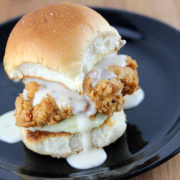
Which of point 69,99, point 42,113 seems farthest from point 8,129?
point 69,99

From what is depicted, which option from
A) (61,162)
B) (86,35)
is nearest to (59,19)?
(86,35)

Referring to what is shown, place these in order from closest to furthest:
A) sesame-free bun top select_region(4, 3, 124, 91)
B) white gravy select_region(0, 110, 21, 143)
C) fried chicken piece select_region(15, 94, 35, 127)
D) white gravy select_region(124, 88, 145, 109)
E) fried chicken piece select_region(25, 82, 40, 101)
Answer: sesame-free bun top select_region(4, 3, 124, 91) < fried chicken piece select_region(15, 94, 35, 127) < fried chicken piece select_region(25, 82, 40, 101) < white gravy select_region(0, 110, 21, 143) < white gravy select_region(124, 88, 145, 109)

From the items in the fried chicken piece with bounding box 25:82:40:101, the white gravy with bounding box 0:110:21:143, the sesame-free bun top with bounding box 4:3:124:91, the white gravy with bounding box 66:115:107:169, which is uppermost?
the sesame-free bun top with bounding box 4:3:124:91

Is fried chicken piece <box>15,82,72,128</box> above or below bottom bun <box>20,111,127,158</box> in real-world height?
above

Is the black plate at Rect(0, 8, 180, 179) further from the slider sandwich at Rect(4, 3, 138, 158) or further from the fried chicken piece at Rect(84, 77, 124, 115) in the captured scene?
the fried chicken piece at Rect(84, 77, 124, 115)

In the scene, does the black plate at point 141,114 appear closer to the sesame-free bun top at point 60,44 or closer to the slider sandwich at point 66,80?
the slider sandwich at point 66,80

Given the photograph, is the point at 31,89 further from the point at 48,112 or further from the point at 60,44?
the point at 60,44

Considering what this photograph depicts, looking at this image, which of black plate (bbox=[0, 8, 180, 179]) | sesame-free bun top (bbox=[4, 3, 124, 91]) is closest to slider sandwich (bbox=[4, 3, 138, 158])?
sesame-free bun top (bbox=[4, 3, 124, 91])

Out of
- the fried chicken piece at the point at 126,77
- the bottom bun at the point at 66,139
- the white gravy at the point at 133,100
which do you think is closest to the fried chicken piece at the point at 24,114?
the bottom bun at the point at 66,139
